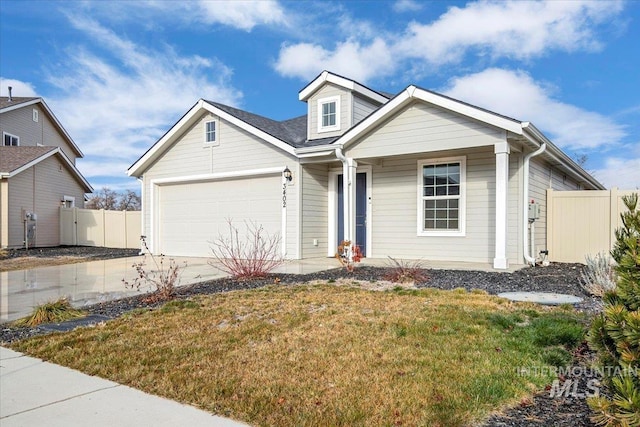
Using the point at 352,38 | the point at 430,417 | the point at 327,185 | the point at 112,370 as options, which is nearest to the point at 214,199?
the point at 327,185

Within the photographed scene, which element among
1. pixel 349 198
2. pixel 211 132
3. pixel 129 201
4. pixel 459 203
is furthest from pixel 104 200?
pixel 459 203

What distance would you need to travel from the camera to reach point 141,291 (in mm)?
7348

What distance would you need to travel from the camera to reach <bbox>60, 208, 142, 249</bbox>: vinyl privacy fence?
61.7 ft

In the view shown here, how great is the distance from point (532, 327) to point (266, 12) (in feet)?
34.9

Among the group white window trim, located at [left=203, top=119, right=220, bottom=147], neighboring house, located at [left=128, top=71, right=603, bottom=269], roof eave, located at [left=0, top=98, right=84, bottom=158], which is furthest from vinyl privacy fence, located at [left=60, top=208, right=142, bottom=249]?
white window trim, located at [left=203, top=119, right=220, bottom=147]

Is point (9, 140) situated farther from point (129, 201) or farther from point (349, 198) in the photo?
point (349, 198)

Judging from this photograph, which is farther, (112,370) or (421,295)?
(421,295)

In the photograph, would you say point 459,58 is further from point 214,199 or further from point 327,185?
point 214,199

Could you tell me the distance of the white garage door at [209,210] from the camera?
40.7 feet

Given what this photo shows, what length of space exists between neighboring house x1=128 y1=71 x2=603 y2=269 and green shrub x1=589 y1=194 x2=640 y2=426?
6.74 m

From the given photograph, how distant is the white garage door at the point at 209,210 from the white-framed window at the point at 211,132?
1.34m

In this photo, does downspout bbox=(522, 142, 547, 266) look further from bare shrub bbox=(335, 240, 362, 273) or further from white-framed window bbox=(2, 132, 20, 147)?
white-framed window bbox=(2, 132, 20, 147)

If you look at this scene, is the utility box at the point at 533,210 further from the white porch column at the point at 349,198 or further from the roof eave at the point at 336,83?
the roof eave at the point at 336,83

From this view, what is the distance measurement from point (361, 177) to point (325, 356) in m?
8.44
